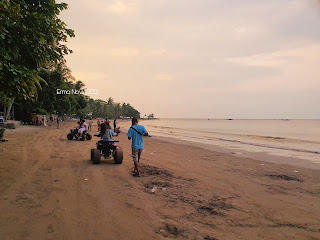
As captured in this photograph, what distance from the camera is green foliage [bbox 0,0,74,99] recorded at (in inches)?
227

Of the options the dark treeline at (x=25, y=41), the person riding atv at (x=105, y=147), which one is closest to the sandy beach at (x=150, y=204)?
the person riding atv at (x=105, y=147)

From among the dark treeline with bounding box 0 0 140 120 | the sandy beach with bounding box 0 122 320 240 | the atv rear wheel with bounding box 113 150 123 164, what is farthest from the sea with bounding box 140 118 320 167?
the dark treeline with bounding box 0 0 140 120

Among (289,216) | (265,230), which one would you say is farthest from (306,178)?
(265,230)

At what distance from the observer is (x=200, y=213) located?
4.96m

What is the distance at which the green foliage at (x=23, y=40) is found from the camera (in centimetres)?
576

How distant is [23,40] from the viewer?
6.30m

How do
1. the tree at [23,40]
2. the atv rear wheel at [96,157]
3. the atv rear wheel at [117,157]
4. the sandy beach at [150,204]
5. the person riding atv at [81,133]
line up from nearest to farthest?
the sandy beach at [150,204] → the tree at [23,40] → the atv rear wheel at [96,157] → the atv rear wheel at [117,157] → the person riding atv at [81,133]

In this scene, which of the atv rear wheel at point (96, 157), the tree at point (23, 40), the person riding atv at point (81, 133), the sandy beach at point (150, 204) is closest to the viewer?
the sandy beach at point (150, 204)

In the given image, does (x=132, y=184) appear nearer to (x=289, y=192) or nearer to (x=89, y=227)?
(x=89, y=227)

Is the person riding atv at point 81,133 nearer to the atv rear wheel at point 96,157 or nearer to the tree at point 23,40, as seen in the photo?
the atv rear wheel at point 96,157

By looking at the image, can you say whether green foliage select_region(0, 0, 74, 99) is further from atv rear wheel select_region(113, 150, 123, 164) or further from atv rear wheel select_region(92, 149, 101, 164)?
atv rear wheel select_region(113, 150, 123, 164)

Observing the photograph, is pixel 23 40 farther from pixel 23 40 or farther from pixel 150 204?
pixel 150 204

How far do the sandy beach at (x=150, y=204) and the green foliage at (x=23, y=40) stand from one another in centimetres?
275

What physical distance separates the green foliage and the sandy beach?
2754 millimetres
